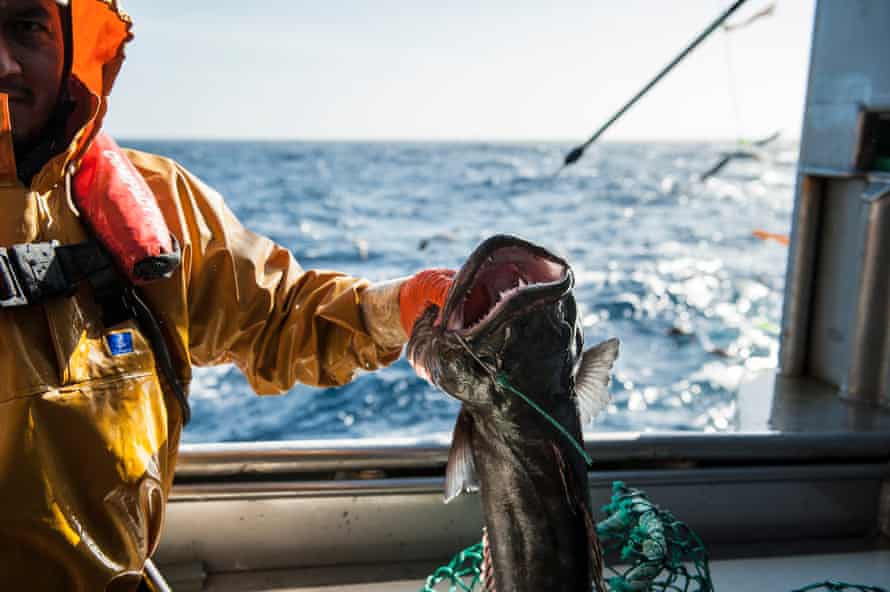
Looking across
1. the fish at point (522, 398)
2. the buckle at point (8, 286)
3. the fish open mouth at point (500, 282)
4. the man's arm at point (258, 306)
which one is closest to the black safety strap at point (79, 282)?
the buckle at point (8, 286)

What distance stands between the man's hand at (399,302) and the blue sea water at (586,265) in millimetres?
390

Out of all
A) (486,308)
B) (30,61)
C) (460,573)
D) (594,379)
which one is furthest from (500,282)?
(460,573)

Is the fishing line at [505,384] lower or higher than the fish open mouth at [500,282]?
lower

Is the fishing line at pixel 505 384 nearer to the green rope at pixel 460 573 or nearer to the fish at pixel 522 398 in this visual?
the fish at pixel 522 398

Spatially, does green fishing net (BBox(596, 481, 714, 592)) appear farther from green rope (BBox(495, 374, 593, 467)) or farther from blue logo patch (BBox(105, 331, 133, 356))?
blue logo patch (BBox(105, 331, 133, 356))

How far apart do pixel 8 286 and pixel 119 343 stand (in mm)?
316

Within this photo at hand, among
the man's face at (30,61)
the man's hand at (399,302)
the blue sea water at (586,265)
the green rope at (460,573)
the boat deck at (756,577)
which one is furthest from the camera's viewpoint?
the blue sea water at (586,265)

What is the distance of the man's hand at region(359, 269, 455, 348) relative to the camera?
216cm

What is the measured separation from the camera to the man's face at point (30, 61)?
193 centimetres

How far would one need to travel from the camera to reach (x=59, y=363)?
1892 millimetres

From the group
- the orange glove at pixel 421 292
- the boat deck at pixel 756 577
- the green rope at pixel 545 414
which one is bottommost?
the boat deck at pixel 756 577

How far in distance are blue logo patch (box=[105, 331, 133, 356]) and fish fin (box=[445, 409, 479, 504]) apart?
3.13 feet

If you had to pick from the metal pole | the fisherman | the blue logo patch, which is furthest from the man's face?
the metal pole

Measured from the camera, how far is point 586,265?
20.2 m
